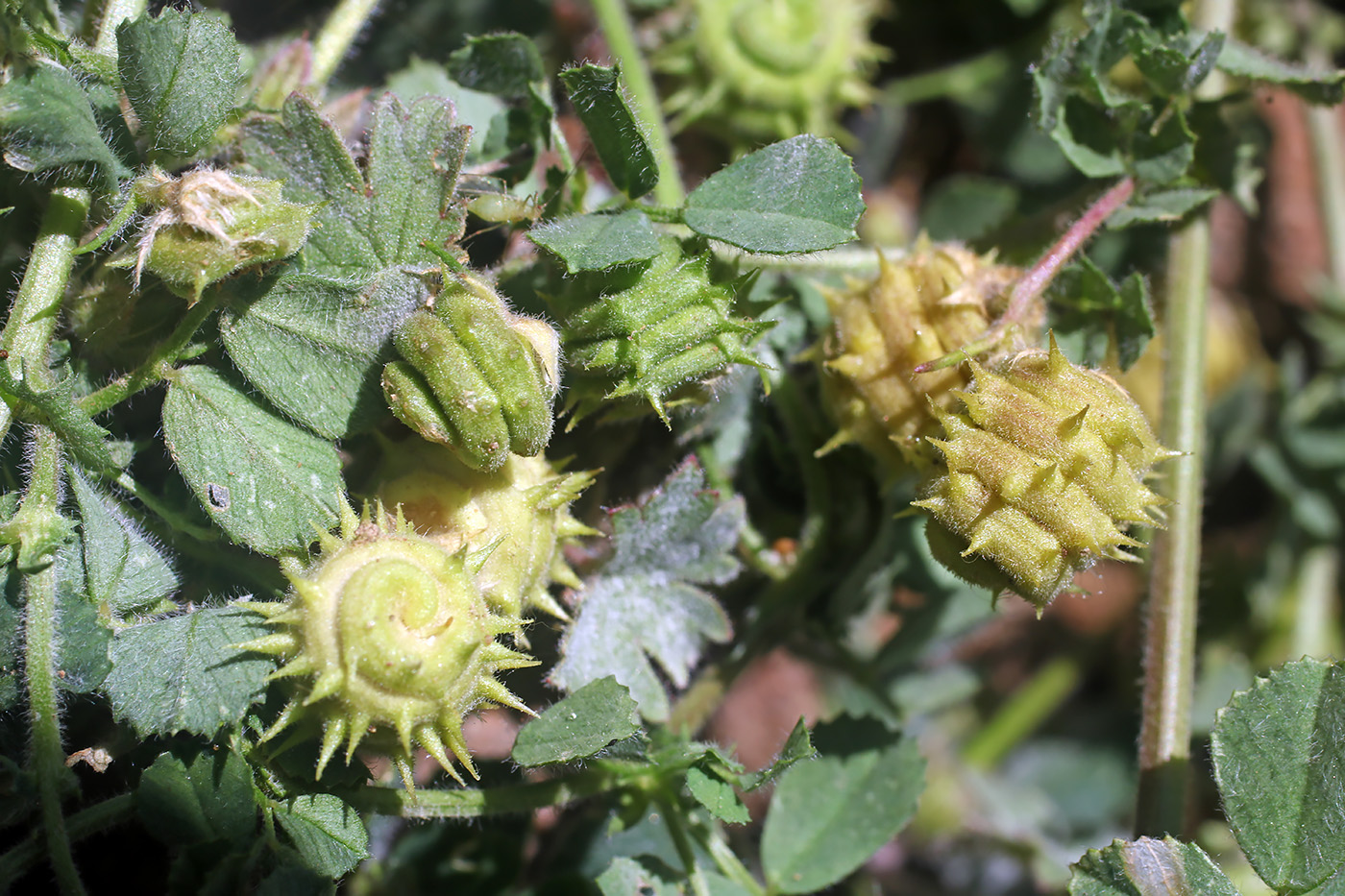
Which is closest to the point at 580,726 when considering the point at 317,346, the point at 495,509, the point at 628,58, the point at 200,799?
the point at 495,509

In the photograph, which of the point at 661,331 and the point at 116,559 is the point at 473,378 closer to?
the point at 661,331

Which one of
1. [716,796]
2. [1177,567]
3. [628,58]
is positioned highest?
[628,58]

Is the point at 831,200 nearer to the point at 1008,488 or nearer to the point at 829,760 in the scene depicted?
the point at 1008,488

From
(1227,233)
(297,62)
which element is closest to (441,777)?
(297,62)

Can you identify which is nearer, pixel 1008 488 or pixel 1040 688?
pixel 1008 488

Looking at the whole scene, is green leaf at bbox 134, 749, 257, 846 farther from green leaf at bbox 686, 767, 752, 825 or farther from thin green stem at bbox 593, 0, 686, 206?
thin green stem at bbox 593, 0, 686, 206

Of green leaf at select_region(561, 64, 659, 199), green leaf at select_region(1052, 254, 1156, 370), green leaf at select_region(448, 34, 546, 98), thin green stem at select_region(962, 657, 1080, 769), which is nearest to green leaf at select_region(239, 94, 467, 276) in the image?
green leaf at select_region(561, 64, 659, 199)
